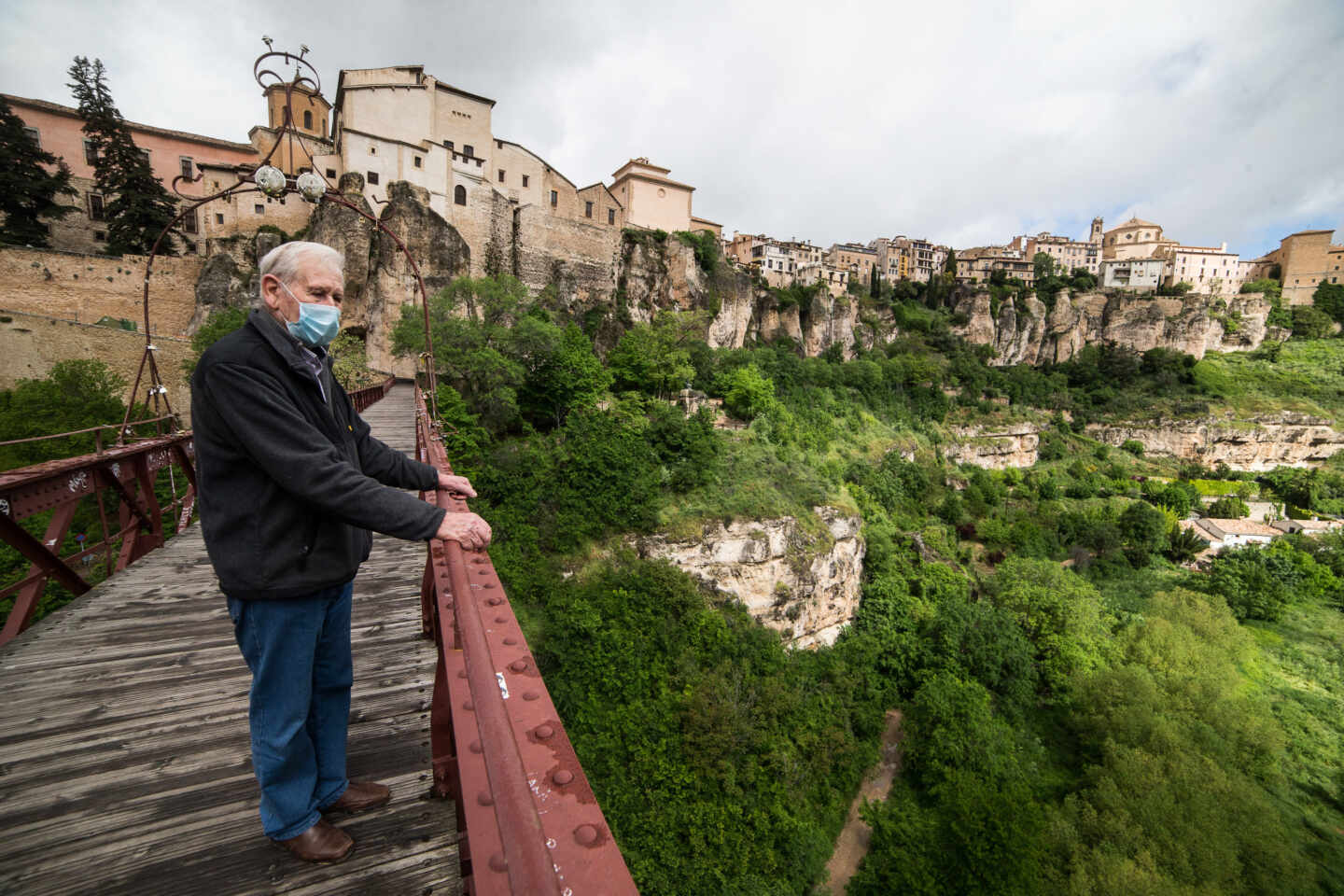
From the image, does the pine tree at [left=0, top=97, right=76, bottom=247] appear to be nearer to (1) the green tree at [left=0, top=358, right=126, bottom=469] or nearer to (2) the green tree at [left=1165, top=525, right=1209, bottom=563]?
(1) the green tree at [left=0, top=358, right=126, bottom=469]

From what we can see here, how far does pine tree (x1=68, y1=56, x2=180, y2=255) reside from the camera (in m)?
23.6

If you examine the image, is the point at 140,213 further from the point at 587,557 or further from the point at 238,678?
the point at 238,678

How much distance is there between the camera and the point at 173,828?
6.43 feet

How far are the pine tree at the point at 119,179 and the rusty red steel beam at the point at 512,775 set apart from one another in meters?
33.8

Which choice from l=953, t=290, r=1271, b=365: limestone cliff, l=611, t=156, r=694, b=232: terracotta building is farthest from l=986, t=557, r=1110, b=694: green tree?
l=953, t=290, r=1271, b=365: limestone cliff

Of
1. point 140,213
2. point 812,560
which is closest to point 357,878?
point 812,560

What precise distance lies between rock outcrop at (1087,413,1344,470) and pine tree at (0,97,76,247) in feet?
248

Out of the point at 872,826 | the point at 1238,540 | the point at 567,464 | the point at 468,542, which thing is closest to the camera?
the point at 468,542

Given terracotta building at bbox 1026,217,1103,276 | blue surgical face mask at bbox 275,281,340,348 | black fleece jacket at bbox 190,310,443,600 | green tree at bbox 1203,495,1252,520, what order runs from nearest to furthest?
black fleece jacket at bbox 190,310,443,600 < blue surgical face mask at bbox 275,281,340,348 < green tree at bbox 1203,495,1252,520 < terracotta building at bbox 1026,217,1103,276

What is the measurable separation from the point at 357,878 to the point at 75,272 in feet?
100

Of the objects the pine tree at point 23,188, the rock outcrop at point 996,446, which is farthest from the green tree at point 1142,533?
the pine tree at point 23,188

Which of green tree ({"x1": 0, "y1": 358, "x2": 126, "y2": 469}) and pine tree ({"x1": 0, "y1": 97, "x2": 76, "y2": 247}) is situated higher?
pine tree ({"x1": 0, "y1": 97, "x2": 76, "y2": 247})

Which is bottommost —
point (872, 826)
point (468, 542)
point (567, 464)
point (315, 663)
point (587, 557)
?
point (872, 826)


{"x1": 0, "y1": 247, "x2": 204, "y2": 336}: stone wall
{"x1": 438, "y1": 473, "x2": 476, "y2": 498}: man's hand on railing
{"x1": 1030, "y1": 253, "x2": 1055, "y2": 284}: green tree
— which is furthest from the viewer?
{"x1": 1030, "y1": 253, "x2": 1055, "y2": 284}: green tree
